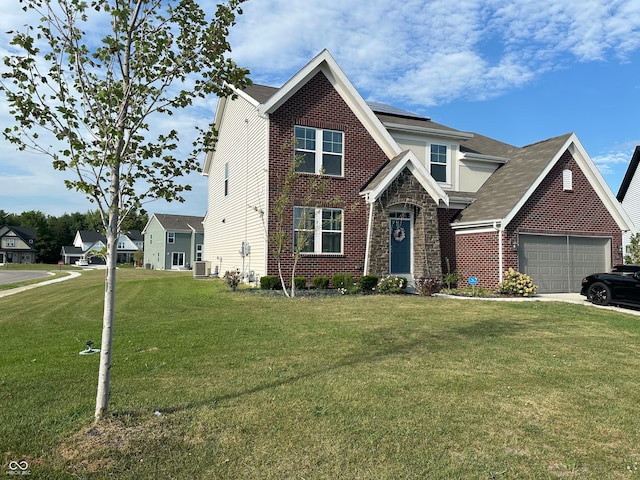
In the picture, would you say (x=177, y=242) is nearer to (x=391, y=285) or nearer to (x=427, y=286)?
(x=391, y=285)

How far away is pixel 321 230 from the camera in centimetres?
1627

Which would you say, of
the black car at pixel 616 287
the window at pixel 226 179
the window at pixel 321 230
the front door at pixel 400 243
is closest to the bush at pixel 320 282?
the window at pixel 321 230

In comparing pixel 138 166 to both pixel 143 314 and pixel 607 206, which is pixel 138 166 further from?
pixel 607 206

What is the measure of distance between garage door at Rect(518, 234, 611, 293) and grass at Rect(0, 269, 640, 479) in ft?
25.3

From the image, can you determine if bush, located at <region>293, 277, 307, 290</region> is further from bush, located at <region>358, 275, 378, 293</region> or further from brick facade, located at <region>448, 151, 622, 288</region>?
brick facade, located at <region>448, 151, 622, 288</region>

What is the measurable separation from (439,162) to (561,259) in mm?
6554

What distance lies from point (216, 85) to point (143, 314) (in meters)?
7.91

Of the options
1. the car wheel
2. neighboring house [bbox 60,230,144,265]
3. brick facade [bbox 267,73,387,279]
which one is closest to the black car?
the car wheel

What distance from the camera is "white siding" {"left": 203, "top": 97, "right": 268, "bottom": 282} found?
16.7 m

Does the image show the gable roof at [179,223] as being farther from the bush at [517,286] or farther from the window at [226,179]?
the bush at [517,286]

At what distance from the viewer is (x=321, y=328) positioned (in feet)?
29.5

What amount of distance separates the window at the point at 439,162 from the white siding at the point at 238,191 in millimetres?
8122

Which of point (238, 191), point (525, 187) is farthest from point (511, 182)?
point (238, 191)

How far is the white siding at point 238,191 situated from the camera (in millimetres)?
16656
